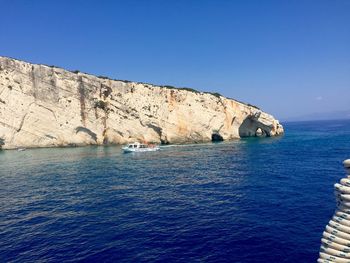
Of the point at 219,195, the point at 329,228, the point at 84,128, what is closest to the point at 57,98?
the point at 84,128

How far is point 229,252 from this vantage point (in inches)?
788

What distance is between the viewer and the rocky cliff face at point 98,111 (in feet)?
277

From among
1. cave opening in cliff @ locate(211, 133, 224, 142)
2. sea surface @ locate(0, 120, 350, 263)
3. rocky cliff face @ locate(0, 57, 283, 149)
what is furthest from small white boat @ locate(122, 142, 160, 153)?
cave opening in cliff @ locate(211, 133, 224, 142)

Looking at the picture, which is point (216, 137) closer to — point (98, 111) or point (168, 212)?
point (98, 111)

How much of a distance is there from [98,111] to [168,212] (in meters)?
68.5

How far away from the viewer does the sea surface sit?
20.4m

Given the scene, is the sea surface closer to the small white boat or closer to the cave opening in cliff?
the small white boat

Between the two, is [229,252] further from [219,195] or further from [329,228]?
[219,195]

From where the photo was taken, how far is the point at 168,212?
93.0 ft

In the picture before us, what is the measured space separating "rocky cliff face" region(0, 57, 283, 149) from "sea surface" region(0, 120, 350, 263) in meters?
35.5

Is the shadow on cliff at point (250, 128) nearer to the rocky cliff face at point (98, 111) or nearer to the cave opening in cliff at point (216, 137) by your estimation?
the rocky cliff face at point (98, 111)

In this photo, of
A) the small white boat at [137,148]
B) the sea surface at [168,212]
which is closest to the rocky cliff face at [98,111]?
the small white boat at [137,148]

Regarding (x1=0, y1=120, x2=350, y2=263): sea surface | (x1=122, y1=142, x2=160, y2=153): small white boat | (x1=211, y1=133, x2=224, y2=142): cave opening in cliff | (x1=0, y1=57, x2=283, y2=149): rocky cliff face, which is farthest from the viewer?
(x1=211, y1=133, x2=224, y2=142): cave opening in cliff

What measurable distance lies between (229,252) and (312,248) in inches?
220
